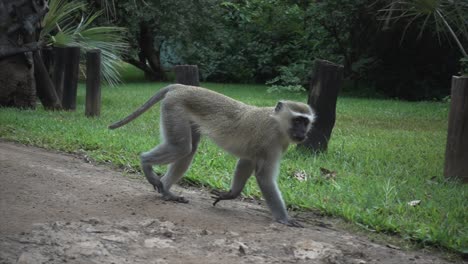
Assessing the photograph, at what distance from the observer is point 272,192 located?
213 inches

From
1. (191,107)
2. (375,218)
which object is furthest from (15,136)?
(375,218)

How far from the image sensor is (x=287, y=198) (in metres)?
6.20

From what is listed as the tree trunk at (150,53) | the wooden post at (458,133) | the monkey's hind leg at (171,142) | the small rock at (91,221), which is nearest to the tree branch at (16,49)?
the monkey's hind leg at (171,142)

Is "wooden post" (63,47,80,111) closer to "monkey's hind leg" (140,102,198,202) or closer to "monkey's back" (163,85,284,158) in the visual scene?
"monkey's back" (163,85,284,158)

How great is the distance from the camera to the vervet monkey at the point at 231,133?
5.51 m

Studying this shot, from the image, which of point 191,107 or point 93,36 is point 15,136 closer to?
point 191,107

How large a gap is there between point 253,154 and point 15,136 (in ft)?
15.9

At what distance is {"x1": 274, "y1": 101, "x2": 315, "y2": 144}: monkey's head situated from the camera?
18.1 ft

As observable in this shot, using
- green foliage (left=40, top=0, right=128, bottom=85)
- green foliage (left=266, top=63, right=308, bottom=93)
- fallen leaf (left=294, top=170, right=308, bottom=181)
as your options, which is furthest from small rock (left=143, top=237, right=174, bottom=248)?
green foliage (left=266, top=63, right=308, bottom=93)

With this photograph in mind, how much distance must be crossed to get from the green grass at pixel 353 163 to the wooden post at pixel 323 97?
282 millimetres

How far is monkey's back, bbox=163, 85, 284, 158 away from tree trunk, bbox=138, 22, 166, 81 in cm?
1779

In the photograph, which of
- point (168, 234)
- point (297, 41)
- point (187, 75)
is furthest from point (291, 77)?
point (168, 234)

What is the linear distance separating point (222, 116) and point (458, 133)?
304 cm

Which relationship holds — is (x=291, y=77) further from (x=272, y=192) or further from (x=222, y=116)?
(x=272, y=192)
